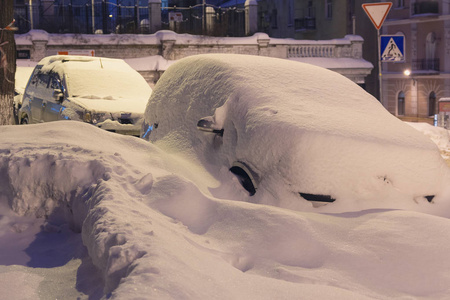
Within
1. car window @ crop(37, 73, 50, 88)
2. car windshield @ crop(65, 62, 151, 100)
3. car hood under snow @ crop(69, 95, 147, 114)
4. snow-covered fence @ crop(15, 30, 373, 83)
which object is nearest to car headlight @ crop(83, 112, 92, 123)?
car hood under snow @ crop(69, 95, 147, 114)

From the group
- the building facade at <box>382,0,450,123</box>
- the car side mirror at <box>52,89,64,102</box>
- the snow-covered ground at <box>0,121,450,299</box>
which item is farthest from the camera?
the building facade at <box>382,0,450,123</box>

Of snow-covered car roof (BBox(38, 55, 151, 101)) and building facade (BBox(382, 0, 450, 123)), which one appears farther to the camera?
building facade (BBox(382, 0, 450, 123))

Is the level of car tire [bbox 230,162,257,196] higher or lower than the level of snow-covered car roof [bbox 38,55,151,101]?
lower

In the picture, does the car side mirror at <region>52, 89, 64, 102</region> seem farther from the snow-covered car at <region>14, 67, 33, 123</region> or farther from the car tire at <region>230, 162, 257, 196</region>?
the car tire at <region>230, 162, 257, 196</region>

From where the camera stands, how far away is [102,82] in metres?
13.0

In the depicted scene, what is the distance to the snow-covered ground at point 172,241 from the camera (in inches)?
144

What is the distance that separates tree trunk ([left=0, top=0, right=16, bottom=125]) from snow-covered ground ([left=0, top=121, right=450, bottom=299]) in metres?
5.19

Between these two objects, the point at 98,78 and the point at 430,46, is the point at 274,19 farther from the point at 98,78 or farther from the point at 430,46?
the point at 98,78

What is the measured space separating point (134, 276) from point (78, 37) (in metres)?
27.9

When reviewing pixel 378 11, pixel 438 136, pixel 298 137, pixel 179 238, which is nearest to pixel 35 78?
pixel 378 11

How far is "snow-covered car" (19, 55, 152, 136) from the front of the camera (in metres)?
11.4

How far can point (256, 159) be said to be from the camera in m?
5.89

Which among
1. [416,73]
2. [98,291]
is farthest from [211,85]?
[416,73]

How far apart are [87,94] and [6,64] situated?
204 centimetres
